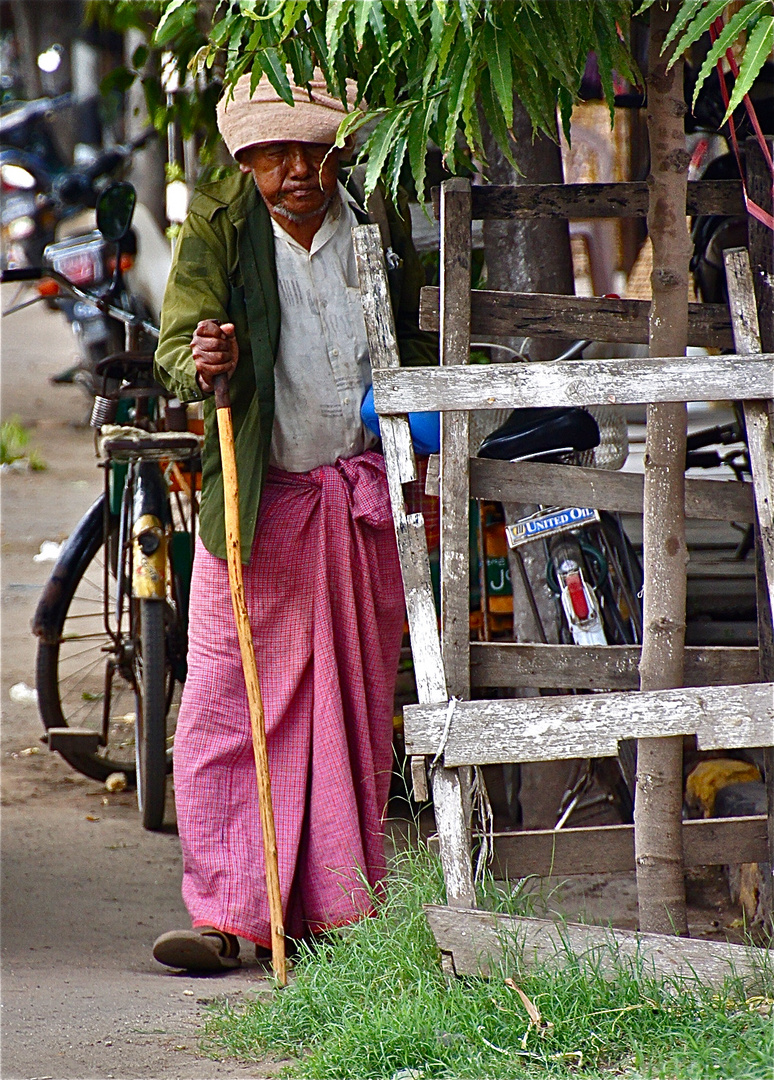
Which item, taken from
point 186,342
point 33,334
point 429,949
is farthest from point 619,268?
point 33,334

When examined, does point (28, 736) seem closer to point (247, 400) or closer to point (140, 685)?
point (140, 685)

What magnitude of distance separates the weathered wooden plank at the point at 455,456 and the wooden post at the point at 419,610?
7cm

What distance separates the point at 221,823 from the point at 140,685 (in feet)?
3.59

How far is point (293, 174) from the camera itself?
300cm

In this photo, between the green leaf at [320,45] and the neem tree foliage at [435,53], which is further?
the green leaf at [320,45]

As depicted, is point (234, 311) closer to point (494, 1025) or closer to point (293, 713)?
point (293, 713)

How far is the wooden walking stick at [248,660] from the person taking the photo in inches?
114

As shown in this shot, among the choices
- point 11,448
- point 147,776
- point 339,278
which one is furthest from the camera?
point 11,448

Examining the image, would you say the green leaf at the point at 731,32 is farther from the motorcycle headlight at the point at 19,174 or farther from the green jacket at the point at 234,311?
the motorcycle headlight at the point at 19,174

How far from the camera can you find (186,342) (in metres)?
2.95

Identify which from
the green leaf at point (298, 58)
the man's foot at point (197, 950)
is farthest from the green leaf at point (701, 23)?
the man's foot at point (197, 950)

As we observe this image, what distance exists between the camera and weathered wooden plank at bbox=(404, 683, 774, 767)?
2459 mm

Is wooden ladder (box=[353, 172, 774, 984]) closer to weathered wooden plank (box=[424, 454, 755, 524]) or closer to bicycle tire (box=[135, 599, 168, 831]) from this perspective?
weathered wooden plank (box=[424, 454, 755, 524])

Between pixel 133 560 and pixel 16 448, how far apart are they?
5592mm
